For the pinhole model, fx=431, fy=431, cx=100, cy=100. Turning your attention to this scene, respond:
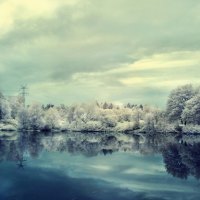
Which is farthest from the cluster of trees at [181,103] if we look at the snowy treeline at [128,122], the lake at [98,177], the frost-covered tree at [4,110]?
the lake at [98,177]

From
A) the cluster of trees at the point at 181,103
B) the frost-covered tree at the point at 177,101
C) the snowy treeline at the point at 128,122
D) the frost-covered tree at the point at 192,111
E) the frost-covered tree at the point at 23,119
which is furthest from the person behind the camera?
the frost-covered tree at the point at 23,119

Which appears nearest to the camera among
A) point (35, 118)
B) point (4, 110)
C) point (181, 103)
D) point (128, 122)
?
point (181, 103)

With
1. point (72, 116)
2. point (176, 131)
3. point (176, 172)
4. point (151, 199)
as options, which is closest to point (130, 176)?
point (176, 172)

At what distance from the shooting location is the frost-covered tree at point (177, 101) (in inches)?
4222

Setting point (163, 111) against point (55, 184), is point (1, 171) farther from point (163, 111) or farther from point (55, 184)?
point (163, 111)

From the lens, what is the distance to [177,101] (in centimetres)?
10750

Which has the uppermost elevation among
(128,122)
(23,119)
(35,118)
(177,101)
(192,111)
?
(177,101)

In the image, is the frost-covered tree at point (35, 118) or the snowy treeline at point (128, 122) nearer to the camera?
the snowy treeline at point (128, 122)

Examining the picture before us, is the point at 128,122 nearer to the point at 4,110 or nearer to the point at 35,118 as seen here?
the point at 35,118

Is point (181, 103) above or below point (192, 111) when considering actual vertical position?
above

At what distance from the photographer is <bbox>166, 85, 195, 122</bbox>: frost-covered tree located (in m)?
107

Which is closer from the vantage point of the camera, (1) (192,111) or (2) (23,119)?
(1) (192,111)

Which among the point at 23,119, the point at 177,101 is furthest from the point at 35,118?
the point at 177,101

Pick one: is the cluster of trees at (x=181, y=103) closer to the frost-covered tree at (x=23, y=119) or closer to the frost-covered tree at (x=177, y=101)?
the frost-covered tree at (x=177, y=101)
